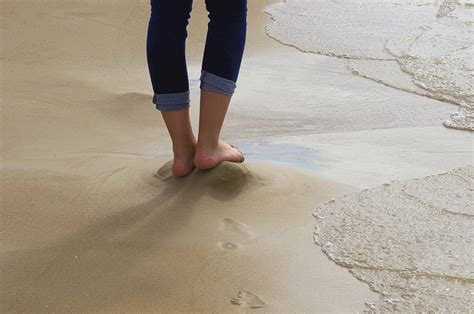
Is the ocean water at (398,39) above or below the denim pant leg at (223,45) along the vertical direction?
below

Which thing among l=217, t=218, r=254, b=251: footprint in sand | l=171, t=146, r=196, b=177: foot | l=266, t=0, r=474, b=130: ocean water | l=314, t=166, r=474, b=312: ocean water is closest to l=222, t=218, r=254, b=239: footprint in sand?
l=217, t=218, r=254, b=251: footprint in sand

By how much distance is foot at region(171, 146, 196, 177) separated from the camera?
268 cm

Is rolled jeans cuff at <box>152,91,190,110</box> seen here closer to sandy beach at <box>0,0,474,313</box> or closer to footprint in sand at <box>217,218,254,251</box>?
sandy beach at <box>0,0,474,313</box>

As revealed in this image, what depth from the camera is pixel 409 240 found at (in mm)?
2385

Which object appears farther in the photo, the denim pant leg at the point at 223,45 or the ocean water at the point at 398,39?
the ocean water at the point at 398,39

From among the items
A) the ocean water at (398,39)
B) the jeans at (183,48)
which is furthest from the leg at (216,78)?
the ocean water at (398,39)

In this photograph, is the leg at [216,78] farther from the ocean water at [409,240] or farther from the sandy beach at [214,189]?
the ocean water at [409,240]

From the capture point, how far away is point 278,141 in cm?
323

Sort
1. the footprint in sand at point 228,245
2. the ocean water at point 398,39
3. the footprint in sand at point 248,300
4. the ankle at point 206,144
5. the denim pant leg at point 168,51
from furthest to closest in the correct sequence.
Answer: the ocean water at point 398,39 → the ankle at point 206,144 → the denim pant leg at point 168,51 → the footprint in sand at point 228,245 → the footprint in sand at point 248,300

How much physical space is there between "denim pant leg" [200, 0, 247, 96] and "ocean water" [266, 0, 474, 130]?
1.18m

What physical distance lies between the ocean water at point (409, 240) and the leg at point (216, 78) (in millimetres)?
388

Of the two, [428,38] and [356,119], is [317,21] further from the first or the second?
[356,119]

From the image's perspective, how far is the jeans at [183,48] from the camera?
2559 millimetres

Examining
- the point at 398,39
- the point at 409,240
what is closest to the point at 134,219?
the point at 409,240
